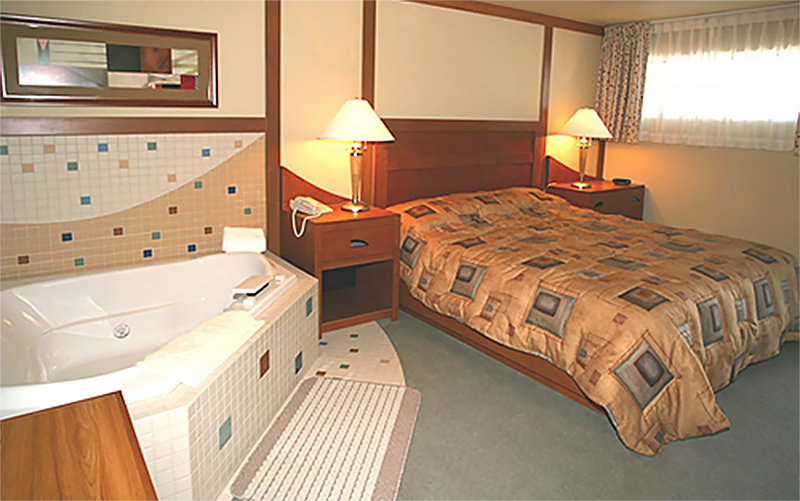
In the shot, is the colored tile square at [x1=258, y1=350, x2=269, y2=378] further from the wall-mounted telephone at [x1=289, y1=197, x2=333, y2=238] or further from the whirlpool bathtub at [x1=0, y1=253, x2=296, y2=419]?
the wall-mounted telephone at [x1=289, y1=197, x2=333, y2=238]

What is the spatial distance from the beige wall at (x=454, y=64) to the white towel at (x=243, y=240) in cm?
119

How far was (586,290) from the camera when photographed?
261 centimetres

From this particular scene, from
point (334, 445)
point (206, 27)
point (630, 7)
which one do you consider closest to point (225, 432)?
point (334, 445)

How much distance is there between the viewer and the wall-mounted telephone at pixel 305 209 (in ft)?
10.8

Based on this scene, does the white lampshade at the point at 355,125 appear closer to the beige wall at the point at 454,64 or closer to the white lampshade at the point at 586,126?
the beige wall at the point at 454,64

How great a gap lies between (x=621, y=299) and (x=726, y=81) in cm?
287

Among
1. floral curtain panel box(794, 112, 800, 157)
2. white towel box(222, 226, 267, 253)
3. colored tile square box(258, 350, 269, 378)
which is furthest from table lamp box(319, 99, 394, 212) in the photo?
floral curtain panel box(794, 112, 800, 157)

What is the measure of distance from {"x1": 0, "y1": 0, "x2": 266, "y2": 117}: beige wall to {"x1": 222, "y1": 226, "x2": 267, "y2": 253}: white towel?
0.64 meters

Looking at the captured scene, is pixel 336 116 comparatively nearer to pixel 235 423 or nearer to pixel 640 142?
pixel 235 423

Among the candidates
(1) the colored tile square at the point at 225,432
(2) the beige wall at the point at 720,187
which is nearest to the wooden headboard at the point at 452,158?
(2) the beige wall at the point at 720,187

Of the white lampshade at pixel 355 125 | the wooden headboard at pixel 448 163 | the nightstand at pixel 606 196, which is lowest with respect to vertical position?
the nightstand at pixel 606 196

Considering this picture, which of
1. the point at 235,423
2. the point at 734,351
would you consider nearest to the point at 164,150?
the point at 235,423

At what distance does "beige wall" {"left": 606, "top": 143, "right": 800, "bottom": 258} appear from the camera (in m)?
4.25

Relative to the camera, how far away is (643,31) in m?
4.82
